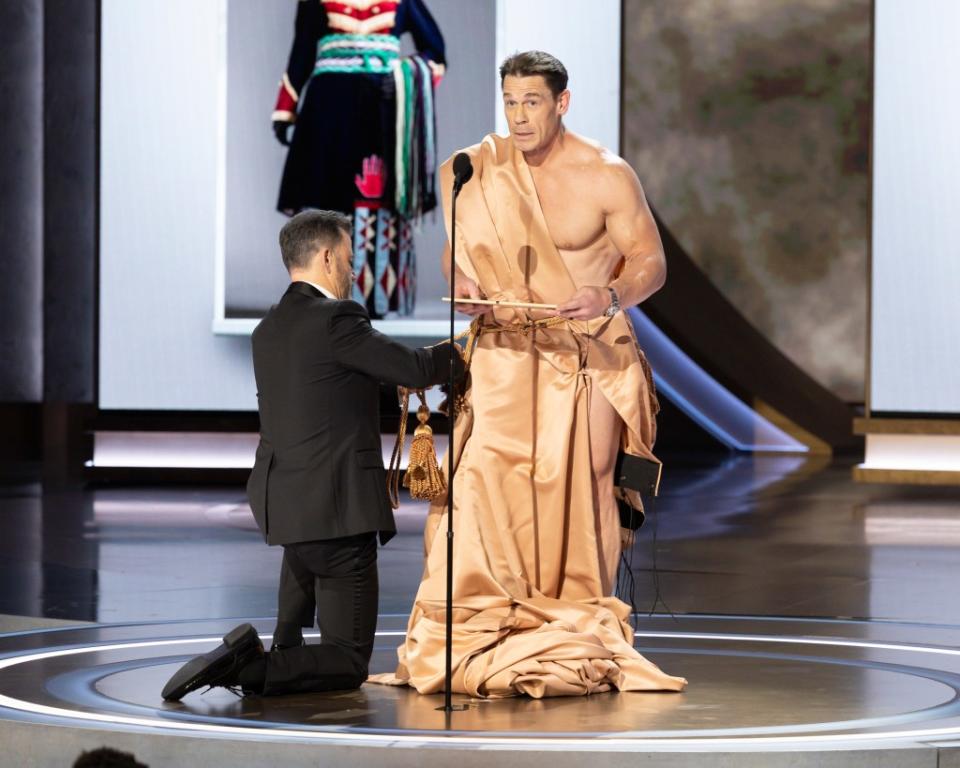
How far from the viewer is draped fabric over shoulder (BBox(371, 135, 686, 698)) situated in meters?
5.27

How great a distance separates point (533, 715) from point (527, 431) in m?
0.98

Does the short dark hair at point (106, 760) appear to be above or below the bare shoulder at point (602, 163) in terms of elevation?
below

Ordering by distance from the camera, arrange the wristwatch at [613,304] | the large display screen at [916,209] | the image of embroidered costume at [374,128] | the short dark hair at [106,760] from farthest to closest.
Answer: the large display screen at [916,209] < the image of embroidered costume at [374,128] < the wristwatch at [613,304] < the short dark hair at [106,760]

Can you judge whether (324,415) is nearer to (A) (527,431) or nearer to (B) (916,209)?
(A) (527,431)

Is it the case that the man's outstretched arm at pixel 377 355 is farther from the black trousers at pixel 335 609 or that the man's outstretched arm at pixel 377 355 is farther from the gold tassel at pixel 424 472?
the black trousers at pixel 335 609

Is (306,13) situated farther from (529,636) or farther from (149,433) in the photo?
(529,636)

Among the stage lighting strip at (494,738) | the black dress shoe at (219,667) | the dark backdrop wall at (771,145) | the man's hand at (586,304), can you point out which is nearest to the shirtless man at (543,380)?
the man's hand at (586,304)

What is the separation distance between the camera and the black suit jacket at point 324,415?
16.5 ft

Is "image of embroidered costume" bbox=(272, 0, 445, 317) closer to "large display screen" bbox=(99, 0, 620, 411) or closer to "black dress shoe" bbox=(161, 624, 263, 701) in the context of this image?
"large display screen" bbox=(99, 0, 620, 411)

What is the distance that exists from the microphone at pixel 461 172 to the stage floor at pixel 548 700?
4.55ft

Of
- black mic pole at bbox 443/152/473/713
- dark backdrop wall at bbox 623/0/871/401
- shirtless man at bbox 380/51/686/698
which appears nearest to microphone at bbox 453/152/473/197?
black mic pole at bbox 443/152/473/713

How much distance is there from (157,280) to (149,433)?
1148 millimetres

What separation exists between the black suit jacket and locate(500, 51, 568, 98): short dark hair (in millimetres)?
802

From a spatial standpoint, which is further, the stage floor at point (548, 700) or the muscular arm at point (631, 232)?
the muscular arm at point (631, 232)
